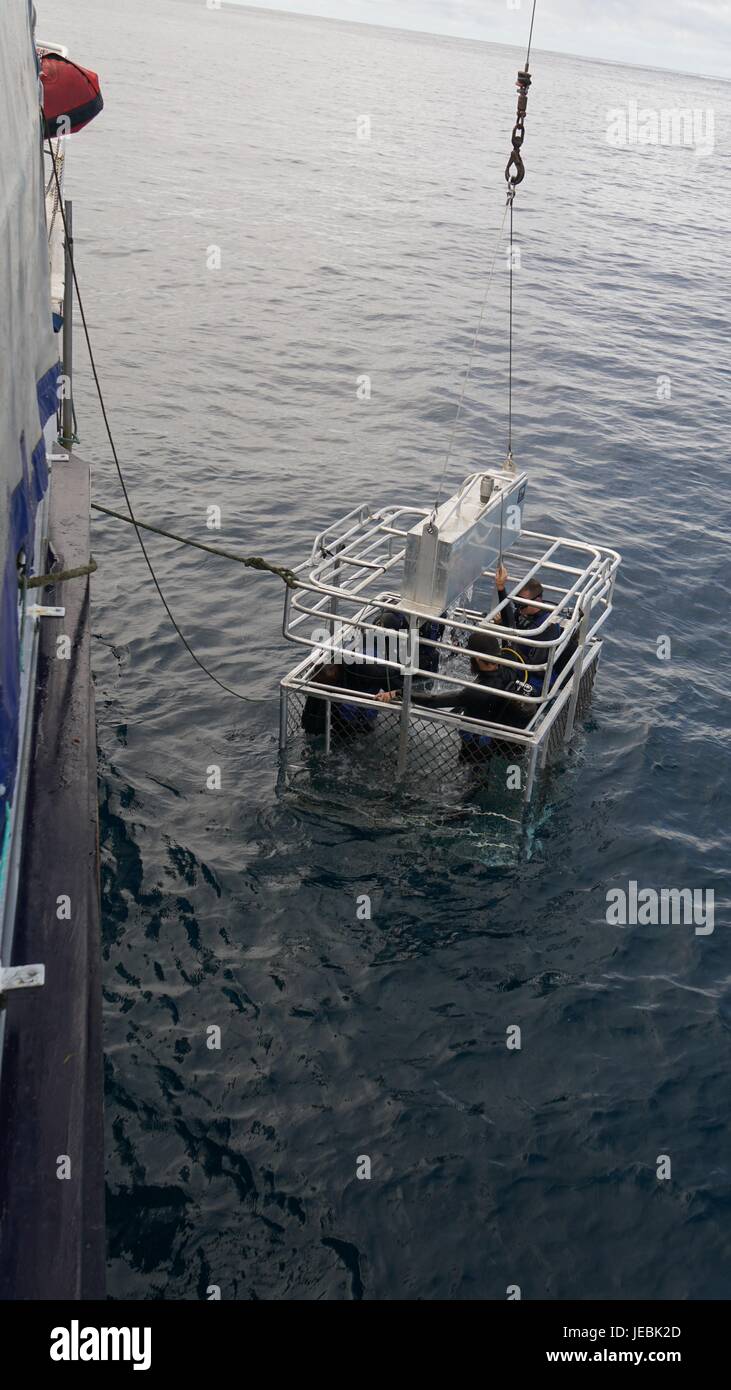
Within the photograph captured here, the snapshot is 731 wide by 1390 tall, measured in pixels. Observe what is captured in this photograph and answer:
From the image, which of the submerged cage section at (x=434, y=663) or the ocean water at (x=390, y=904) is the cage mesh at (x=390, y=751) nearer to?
the submerged cage section at (x=434, y=663)

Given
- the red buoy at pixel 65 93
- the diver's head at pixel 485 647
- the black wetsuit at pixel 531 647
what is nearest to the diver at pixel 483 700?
the diver's head at pixel 485 647

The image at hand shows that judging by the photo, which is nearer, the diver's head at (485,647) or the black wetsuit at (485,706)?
the diver's head at (485,647)

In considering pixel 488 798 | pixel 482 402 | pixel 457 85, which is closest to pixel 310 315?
pixel 482 402

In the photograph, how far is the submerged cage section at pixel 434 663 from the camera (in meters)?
10.6

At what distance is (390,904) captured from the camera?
404 inches

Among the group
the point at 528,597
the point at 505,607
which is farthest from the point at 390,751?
the point at 528,597

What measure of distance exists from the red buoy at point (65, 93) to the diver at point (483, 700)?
8521mm

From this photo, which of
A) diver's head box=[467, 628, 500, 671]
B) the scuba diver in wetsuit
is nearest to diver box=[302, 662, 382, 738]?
the scuba diver in wetsuit

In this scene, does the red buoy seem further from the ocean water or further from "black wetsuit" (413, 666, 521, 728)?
"black wetsuit" (413, 666, 521, 728)

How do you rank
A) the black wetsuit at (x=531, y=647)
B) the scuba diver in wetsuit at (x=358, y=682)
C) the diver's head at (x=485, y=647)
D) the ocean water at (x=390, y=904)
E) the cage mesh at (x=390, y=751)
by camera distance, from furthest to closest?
the black wetsuit at (x=531, y=647) → the scuba diver in wetsuit at (x=358, y=682) → the cage mesh at (x=390, y=751) → the diver's head at (x=485, y=647) → the ocean water at (x=390, y=904)

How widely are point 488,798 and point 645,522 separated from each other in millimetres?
10842

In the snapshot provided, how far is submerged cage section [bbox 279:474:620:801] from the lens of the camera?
10.6 metres

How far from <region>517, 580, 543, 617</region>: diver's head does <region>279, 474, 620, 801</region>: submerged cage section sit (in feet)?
0.30
